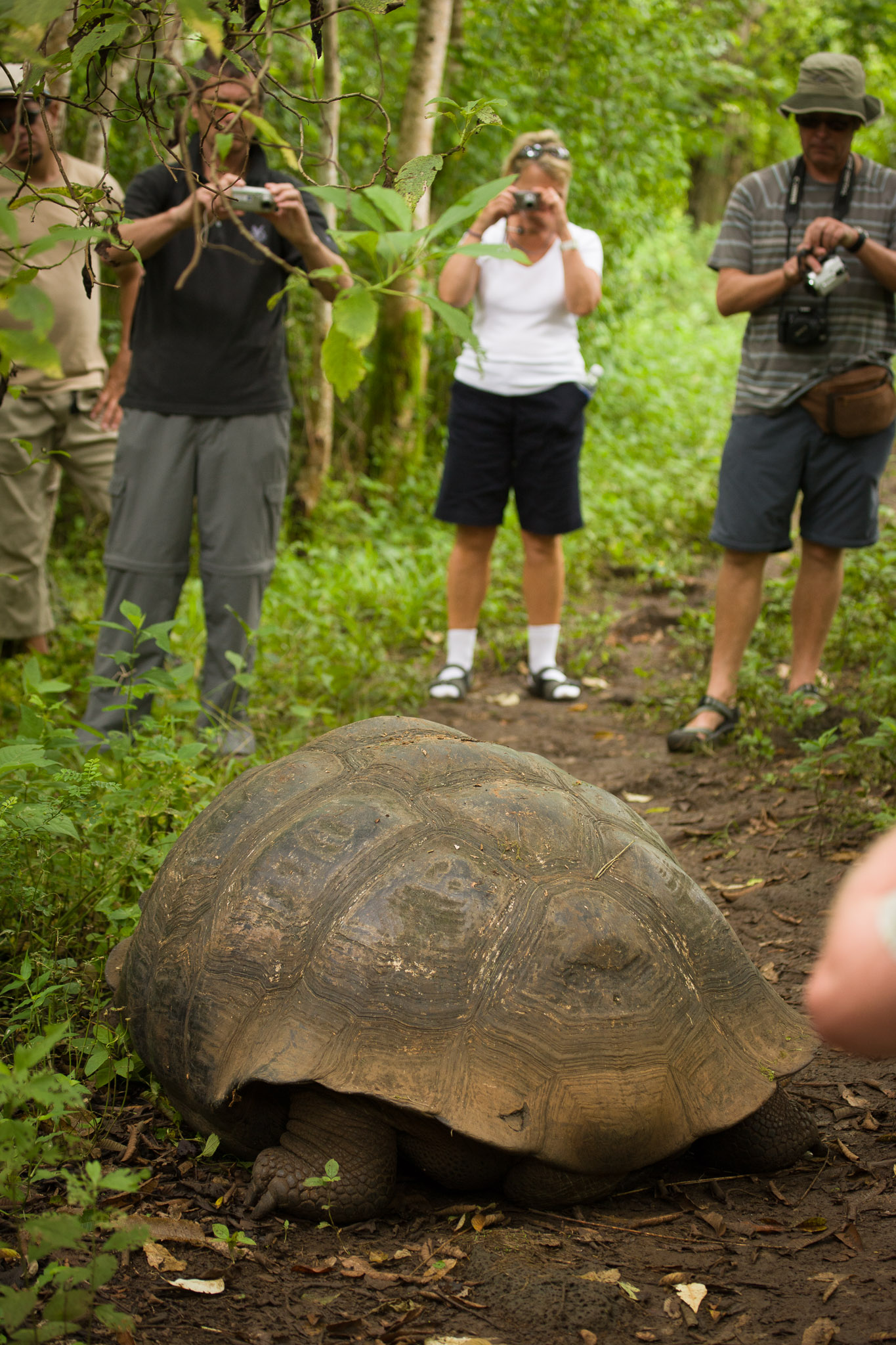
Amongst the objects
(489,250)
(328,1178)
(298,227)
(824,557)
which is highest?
(298,227)

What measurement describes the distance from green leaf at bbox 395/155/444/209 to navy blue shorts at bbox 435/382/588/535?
3679 millimetres

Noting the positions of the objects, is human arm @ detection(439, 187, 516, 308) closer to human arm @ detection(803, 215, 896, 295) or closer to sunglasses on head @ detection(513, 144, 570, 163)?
sunglasses on head @ detection(513, 144, 570, 163)

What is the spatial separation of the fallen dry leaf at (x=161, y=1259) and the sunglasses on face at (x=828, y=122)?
4.57 metres

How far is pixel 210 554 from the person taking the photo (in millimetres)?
4656

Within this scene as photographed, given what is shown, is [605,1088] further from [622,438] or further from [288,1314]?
[622,438]

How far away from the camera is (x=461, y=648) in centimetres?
576

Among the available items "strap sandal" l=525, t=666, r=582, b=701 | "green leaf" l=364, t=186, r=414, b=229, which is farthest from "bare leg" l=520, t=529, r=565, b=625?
"green leaf" l=364, t=186, r=414, b=229

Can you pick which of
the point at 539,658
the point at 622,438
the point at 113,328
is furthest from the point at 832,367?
the point at 622,438

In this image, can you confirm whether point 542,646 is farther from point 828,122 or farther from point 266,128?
point 266,128

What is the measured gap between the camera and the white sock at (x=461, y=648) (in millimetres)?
5750

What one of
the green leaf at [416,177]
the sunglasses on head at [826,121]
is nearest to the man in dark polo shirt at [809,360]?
the sunglasses on head at [826,121]

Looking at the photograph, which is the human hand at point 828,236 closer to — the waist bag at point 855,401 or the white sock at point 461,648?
the waist bag at point 855,401

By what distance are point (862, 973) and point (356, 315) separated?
3.57ft

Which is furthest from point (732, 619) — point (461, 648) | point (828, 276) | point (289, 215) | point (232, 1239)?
point (232, 1239)
